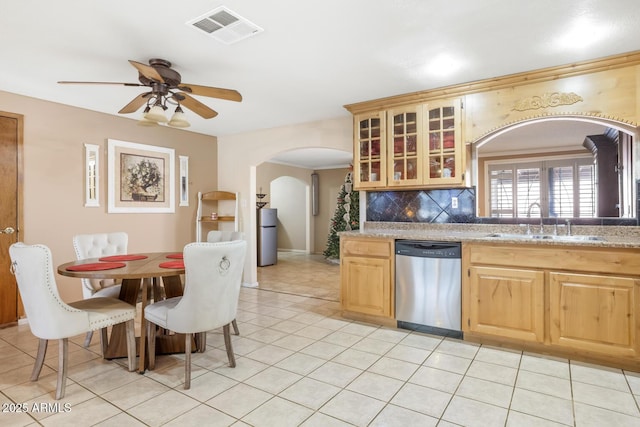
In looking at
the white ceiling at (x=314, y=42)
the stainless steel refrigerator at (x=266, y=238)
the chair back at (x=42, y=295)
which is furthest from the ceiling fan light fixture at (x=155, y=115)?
the stainless steel refrigerator at (x=266, y=238)

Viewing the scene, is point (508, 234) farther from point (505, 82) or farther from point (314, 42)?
point (314, 42)

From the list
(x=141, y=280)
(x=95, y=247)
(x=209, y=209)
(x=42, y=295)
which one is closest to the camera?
(x=42, y=295)

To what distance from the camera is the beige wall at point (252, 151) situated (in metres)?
4.68

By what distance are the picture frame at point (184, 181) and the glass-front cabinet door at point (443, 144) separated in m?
3.43

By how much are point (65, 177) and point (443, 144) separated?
404 centimetres

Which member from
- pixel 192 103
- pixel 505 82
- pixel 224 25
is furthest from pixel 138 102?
pixel 505 82

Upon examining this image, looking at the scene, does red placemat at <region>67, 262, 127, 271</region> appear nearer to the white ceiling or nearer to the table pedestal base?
the table pedestal base

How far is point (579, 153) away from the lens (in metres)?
3.17

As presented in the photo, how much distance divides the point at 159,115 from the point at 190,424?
197 cm

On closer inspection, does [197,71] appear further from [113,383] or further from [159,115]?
[113,383]

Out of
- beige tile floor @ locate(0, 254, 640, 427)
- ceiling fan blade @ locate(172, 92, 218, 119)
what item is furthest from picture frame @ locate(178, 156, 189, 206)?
beige tile floor @ locate(0, 254, 640, 427)

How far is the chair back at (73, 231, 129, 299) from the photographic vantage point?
3201 mm

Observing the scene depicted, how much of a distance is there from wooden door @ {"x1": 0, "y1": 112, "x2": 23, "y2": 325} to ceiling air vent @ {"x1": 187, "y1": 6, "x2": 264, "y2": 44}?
2.62 meters

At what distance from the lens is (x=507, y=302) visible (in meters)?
2.89
